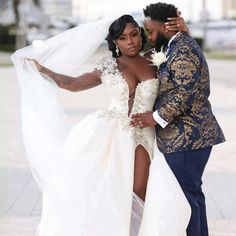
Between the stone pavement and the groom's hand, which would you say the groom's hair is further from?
the stone pavement

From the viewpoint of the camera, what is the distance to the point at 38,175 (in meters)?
4.98

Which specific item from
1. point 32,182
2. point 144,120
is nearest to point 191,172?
point 144,120

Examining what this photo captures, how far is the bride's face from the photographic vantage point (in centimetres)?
461

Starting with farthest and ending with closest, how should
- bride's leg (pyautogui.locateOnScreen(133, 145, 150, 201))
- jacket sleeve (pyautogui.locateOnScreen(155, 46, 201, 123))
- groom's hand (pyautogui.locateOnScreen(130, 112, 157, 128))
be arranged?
bride's leg (pyautogui.locateOnScreen(133, 145, 150, 201))
groom's hand (pyautogui.locateOnScreen(130, 112, 157, 128))
jacket sleeve (pyautogui.locateOnScreen(155, 46, 201, 123))

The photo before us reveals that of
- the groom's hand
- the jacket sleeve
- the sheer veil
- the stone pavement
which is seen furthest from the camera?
the stone pavement

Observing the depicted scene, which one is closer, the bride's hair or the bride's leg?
the bride's hair

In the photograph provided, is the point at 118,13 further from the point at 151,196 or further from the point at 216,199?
the point at 216,199

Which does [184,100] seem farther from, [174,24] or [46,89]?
[46,89]

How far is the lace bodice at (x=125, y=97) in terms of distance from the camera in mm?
4613

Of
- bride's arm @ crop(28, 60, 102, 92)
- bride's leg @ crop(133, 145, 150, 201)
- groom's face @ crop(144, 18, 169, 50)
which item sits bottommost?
bride's leg @ crop(133, 145, 150, 201)

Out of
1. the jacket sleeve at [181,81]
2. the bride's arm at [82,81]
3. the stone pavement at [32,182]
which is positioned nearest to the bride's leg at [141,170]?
the jacket sleeve at [181,81]

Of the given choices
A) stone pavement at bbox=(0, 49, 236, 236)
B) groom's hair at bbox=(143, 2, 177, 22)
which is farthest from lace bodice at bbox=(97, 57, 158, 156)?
stone pavement at bbox=(0, 49, 236, 236)

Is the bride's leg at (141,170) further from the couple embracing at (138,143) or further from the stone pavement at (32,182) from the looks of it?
the stone pavement at (32,182)

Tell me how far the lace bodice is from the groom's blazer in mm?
60
